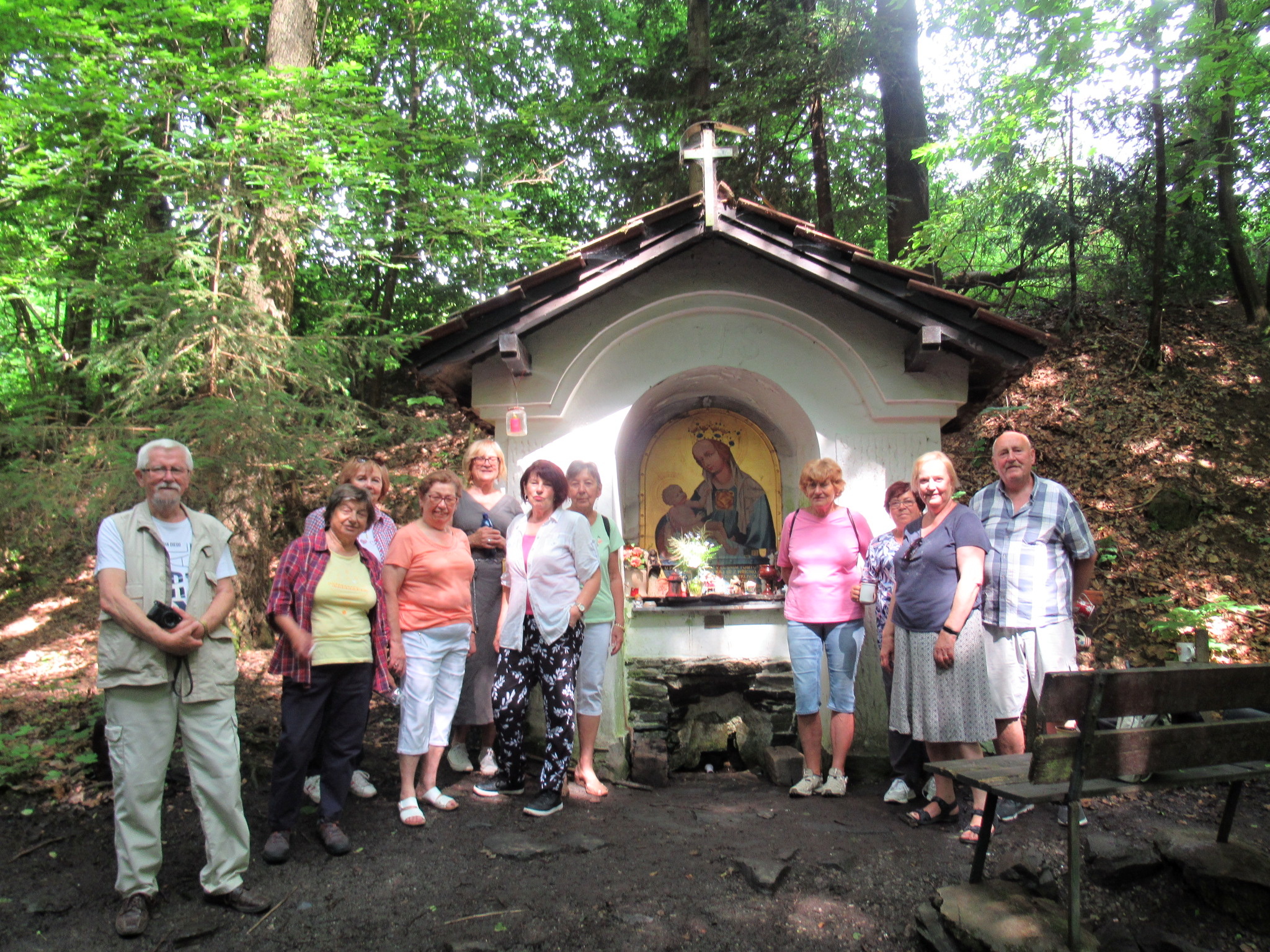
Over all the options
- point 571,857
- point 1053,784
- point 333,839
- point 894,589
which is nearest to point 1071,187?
point 894,589

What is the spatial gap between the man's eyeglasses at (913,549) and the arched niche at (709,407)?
1900 millimetres

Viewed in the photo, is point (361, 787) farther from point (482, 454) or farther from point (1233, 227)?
point (1233, 227)

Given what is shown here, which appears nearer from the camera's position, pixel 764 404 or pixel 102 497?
pixel 102 497

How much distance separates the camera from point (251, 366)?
249 inches

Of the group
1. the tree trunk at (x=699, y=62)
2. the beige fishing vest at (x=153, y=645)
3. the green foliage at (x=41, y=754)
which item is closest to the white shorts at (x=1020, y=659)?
the beige fishing vest at (x=153, y=645)

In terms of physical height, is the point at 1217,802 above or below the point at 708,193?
below

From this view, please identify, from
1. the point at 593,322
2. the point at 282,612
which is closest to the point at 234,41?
the point at 593,322

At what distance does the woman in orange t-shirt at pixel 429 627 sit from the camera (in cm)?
404

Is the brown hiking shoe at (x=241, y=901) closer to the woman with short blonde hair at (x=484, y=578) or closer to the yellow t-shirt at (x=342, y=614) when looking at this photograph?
the yellow t-shirt at (x=342, y=614)

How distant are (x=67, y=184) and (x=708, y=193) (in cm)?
549

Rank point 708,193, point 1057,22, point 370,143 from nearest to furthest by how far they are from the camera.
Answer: point 708,193
point 370,143
point 1057,22

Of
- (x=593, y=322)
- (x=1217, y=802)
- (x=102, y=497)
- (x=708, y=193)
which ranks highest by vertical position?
(x=708, y=193)

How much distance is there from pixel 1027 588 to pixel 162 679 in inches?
151

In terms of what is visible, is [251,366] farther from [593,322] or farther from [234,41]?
[234,41]
